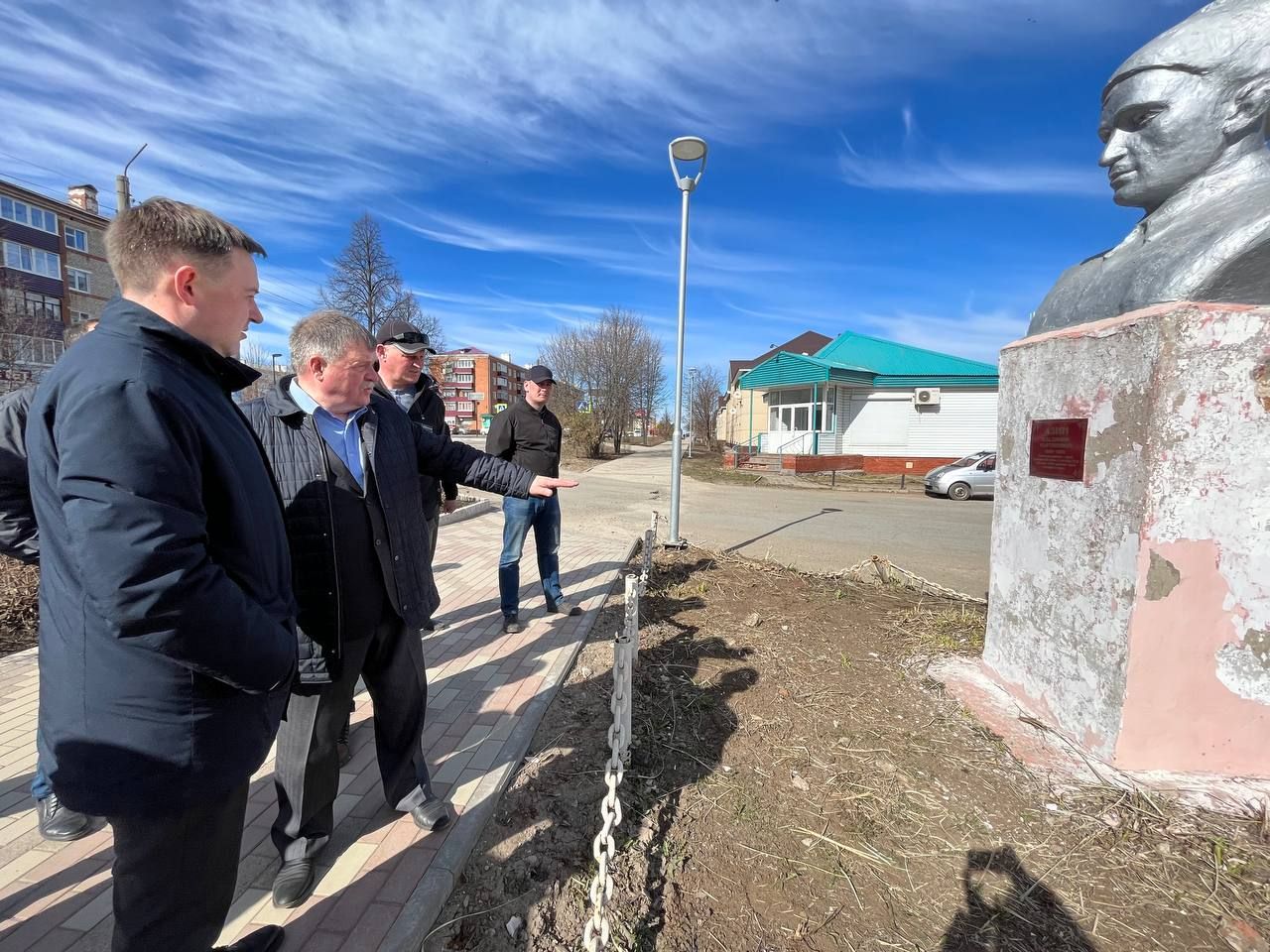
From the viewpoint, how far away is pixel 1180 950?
189 cm

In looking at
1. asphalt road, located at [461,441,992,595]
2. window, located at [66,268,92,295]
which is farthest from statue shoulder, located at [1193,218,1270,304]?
window, located at [66,268,92,295]

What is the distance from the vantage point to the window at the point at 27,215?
32.4 metres

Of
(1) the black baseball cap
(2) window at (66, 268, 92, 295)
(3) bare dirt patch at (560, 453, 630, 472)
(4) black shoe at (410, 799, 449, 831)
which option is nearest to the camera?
(4) black shoe at (410, 799, 449, 831)

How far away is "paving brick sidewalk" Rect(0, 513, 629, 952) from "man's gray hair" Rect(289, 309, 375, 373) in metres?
1.76

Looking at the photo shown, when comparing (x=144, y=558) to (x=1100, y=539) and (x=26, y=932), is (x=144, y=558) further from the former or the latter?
(x=1100, y=539)

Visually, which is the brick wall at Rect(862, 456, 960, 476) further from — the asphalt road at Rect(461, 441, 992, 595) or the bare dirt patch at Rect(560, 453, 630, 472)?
the bare dirt patch at Rect(560, 453, 630, 472)

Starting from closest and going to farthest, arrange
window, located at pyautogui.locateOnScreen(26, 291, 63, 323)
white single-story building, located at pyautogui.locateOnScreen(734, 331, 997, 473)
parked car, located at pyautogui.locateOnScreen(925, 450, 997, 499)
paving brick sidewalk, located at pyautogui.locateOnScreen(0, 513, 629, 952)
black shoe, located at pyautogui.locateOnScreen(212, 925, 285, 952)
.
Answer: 1. black shoe, located at pyautogui.locateOnScreen(212, 925, 285, 952)
2. paving brick sidewalk, located at pyautogui.locateOnScreen(0, 513, 629, 952)
3. parked car, located at pyautogui.locateOnScreen(925, 450, 997, 499)
4. white single-story building, located at pyautogui.locateOnScreen(734, 331, 997, 473)
5. window, located at pyautogui.locateOnScreen(26, 291, 63, 323)

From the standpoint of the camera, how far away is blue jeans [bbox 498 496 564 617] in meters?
4.55

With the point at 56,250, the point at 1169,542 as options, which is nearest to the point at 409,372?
the point at 1169,542

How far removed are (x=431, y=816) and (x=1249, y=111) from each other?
15.2 ft

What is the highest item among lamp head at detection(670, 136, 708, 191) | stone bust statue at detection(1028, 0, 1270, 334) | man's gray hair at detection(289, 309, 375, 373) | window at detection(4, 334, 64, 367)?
lamp head at detection(670, 136, 708, 191)

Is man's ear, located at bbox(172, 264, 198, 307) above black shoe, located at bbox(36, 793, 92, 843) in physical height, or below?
above

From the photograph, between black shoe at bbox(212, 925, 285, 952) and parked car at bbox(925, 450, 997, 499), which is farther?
parked car at bbox(925, 450, 997, 499)

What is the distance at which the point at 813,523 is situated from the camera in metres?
12.0
